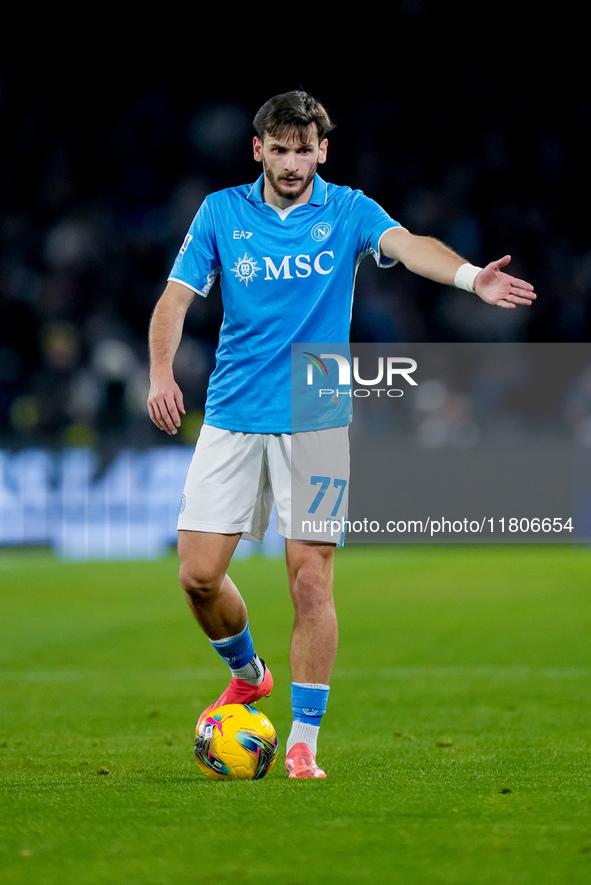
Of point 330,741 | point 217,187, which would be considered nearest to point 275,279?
point 330,741

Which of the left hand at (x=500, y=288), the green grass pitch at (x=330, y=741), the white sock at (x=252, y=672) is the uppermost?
the left hand at (x=500, y=288)

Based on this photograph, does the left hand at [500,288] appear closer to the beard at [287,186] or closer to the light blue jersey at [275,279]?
the light blue jersey at [275,279]

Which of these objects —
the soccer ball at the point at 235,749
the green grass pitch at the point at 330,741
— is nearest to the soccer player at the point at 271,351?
the soccer ball at the point at 235,749

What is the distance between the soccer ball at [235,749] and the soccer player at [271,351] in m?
0.11

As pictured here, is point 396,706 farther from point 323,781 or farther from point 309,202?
Result: point 309,202

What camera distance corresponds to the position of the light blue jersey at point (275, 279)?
4.16 metres

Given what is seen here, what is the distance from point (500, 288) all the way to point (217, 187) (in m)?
15.8

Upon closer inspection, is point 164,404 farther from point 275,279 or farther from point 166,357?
point 275,279

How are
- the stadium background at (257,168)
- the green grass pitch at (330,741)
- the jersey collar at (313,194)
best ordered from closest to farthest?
the green grass pitch at (330,741), the jersey collar at (313,194), the stadium background at (257,168)

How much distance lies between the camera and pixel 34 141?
64.1 feet

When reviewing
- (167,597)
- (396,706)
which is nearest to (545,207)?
(167,597)

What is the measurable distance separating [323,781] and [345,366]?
142cm

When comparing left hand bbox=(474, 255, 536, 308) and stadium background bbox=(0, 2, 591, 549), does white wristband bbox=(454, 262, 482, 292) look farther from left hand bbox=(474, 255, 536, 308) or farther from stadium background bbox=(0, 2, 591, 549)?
stadium background bbox=(0, 2, 591, 549)

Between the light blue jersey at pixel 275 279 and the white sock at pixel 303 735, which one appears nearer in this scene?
the white sock at pixel 303 735
